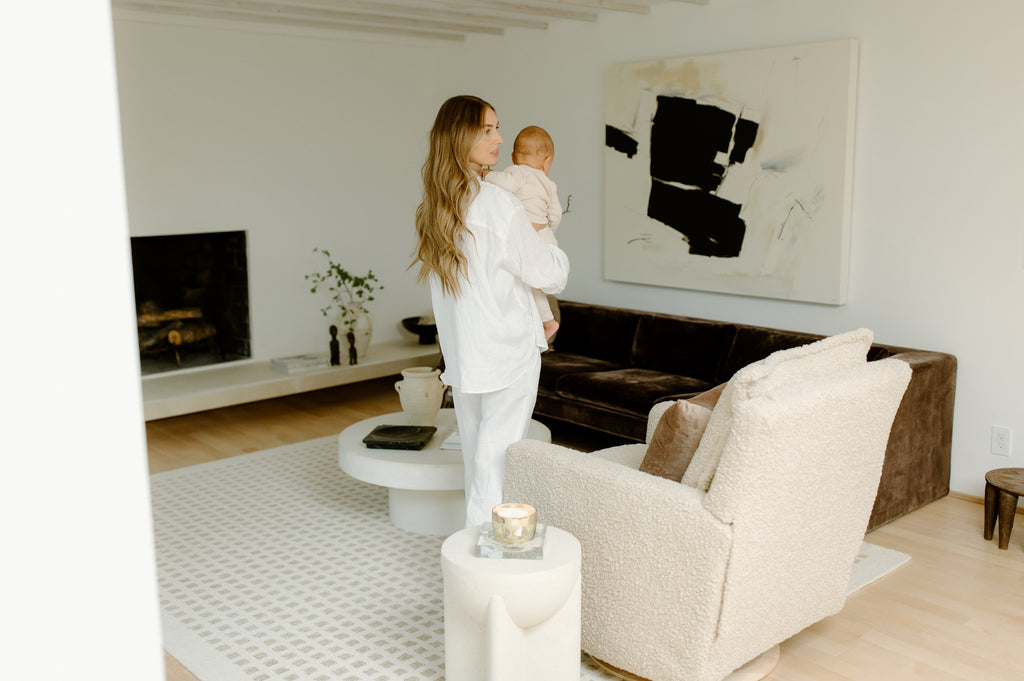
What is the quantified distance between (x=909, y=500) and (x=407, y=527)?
6.89ft

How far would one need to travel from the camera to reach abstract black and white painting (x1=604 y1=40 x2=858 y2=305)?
4273 mm

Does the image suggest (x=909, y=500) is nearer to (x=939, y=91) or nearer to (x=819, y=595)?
(x=819, y=595)

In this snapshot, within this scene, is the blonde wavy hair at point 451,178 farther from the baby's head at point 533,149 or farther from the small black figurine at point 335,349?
the small black figurine at point 335,349

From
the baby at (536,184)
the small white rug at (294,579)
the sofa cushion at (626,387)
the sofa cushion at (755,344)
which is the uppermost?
the baby at (536,184)

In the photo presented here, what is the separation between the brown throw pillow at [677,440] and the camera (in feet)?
7.97

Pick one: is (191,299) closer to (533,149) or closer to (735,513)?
(533,149)

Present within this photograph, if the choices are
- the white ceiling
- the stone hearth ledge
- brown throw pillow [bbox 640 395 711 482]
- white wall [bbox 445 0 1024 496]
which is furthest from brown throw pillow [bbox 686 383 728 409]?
the stone hearth ledge

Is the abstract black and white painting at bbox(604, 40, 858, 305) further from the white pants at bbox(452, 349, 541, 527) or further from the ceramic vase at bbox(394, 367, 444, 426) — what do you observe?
the white pants at bbox(452, 349, 541, 527)

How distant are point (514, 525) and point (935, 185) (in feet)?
8.98

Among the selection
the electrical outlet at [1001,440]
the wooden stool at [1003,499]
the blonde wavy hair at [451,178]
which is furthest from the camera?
the electrical outlet at [1001,440]

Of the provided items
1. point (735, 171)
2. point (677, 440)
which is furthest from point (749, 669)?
point (735, 171)

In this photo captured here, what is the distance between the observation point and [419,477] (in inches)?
137

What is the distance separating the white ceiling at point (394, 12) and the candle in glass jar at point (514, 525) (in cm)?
303

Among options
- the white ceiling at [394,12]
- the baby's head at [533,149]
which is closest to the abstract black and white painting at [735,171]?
the white ceiling at [394,12]
